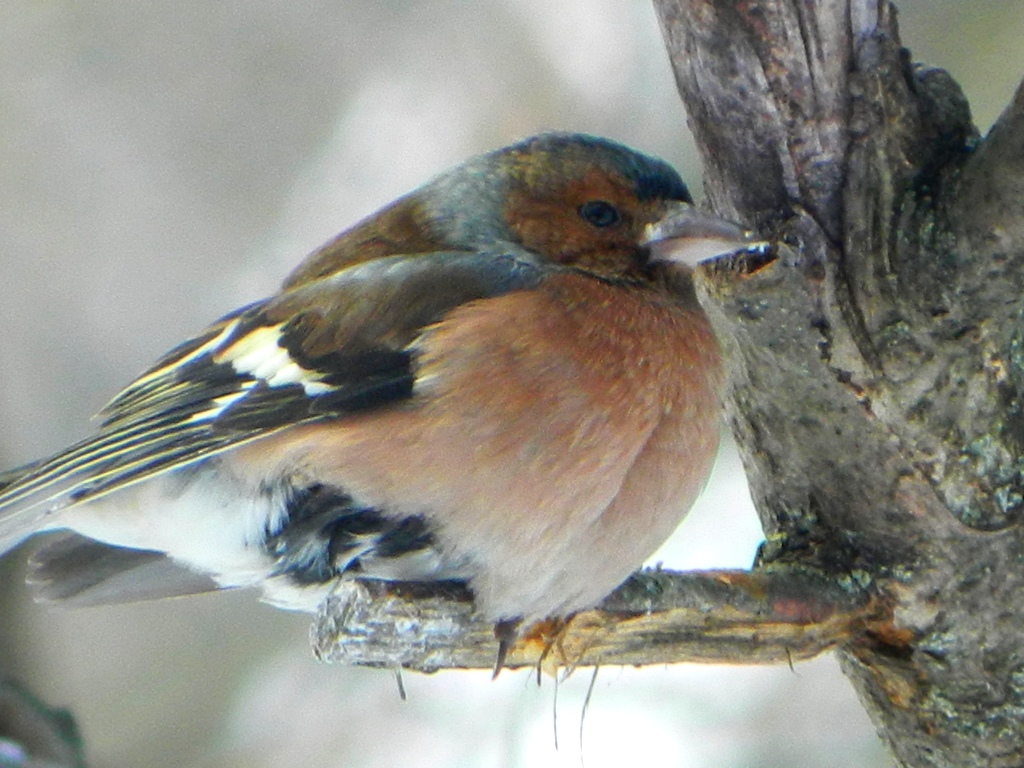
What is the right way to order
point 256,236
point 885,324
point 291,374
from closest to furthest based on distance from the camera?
point 885,324 < point 291,374 < point 256,236

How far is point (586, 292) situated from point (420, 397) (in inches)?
13.8

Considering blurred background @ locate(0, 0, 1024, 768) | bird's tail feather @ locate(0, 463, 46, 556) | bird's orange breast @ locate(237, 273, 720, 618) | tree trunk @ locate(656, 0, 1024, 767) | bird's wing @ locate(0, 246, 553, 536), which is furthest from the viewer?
blurred background @ locate(0, 0, 1024, 768)

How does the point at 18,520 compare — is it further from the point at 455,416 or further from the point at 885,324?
the point at 885,324

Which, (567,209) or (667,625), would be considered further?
(567,209)

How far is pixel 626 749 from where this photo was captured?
12.1 ft

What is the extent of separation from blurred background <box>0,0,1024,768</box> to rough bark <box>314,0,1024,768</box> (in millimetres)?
1744

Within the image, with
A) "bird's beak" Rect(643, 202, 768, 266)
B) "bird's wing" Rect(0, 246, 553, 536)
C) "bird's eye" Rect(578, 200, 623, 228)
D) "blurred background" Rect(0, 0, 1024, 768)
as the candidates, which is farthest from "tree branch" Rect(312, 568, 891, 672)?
"blurred background" Rect(0, 0, 1024, 768)

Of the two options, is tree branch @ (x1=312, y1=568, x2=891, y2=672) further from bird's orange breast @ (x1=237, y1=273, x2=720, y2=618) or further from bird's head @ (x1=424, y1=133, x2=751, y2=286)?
bird's head @ (x1=424, y1=133, x2=751, y2=286)

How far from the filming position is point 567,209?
2.16m

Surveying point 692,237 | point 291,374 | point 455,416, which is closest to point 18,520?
point 291,374

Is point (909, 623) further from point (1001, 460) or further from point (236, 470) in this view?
point (236, 470)

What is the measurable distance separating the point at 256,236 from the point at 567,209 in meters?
1.94

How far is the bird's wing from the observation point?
6.39ft

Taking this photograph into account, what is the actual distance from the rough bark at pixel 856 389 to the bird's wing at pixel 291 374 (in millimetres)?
350
